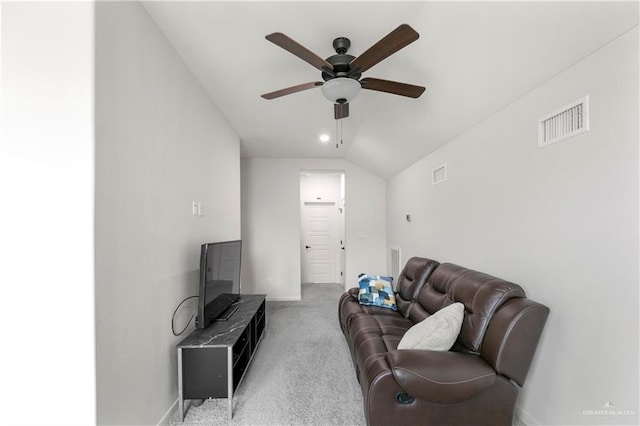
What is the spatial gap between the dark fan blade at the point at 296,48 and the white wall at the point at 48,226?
0.84 m

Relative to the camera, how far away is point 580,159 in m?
1.50

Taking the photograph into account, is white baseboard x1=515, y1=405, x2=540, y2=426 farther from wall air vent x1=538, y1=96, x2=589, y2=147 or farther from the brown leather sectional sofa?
wall air vent x1=538, y1=96, x2=589, y2=147

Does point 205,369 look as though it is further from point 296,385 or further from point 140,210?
point 140,210

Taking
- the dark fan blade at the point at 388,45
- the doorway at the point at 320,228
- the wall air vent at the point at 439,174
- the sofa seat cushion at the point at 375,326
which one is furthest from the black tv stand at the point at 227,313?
the doorway at the point at 320,228

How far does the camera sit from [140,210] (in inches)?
62.1

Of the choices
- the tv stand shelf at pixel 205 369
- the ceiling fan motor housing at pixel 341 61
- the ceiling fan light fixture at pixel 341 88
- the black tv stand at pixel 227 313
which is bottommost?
the tv stand shelf at pixel 205 369

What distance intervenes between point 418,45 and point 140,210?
6.81 feet

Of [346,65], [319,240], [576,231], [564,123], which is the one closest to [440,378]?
[576,231]

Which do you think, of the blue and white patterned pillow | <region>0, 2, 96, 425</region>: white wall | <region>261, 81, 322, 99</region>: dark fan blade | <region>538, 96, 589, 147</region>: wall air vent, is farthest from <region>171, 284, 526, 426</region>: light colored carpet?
<region>261, 81, 322, 99</region>: dark fan blade

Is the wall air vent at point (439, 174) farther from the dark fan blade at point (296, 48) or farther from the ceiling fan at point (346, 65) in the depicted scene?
the dark fan blade at point (296, 48)

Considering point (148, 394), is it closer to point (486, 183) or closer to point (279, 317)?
point (279, 317)

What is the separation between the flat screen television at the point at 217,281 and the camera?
83.1 inches

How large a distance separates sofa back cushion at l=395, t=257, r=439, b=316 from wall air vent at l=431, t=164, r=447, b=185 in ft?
3.16

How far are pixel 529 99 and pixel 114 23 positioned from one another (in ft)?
8.27
